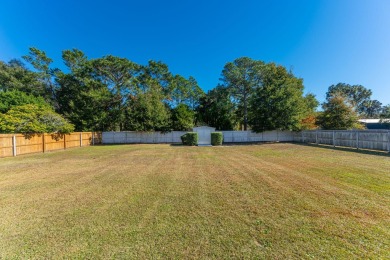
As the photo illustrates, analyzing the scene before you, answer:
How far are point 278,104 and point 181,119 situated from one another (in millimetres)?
12178

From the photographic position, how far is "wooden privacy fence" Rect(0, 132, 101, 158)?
38.7 ft

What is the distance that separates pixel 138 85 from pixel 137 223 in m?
24.7

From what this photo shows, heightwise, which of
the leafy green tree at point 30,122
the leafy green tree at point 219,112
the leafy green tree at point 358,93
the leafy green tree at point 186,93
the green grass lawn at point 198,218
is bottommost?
the green grass lawn at point 198,218

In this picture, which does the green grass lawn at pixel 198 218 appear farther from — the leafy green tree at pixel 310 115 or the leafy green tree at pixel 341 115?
the leafy green tree at pixel 310 115

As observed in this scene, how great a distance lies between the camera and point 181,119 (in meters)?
24.0

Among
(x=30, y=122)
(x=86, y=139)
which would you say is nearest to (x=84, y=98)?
(x=86, y=139)

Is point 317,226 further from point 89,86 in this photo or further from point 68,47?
point 68,47

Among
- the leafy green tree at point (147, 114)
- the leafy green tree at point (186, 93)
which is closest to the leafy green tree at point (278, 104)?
the leafy green tree at point (186, 93)

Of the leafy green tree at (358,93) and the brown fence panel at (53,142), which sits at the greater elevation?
the leafy green tree at (358,93)

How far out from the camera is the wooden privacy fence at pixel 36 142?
11.8 meters

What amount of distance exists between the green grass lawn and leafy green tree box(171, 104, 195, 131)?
60.0 feet

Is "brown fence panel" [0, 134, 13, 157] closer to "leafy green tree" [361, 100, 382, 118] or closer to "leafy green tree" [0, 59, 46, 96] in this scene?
"leafy green tree" [0, 59, 46, 96]

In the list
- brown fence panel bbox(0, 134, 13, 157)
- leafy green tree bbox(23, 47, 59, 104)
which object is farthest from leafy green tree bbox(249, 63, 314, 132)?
leafy green tree bbox(23, 47, 59, 104)

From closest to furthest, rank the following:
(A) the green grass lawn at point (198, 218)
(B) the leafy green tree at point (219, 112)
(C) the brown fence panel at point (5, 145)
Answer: (A) the green grass lawn at point (198, 218), (C) the brown fence panel at point (5, 145), (B) the leafy green tree at point (219, 112)
